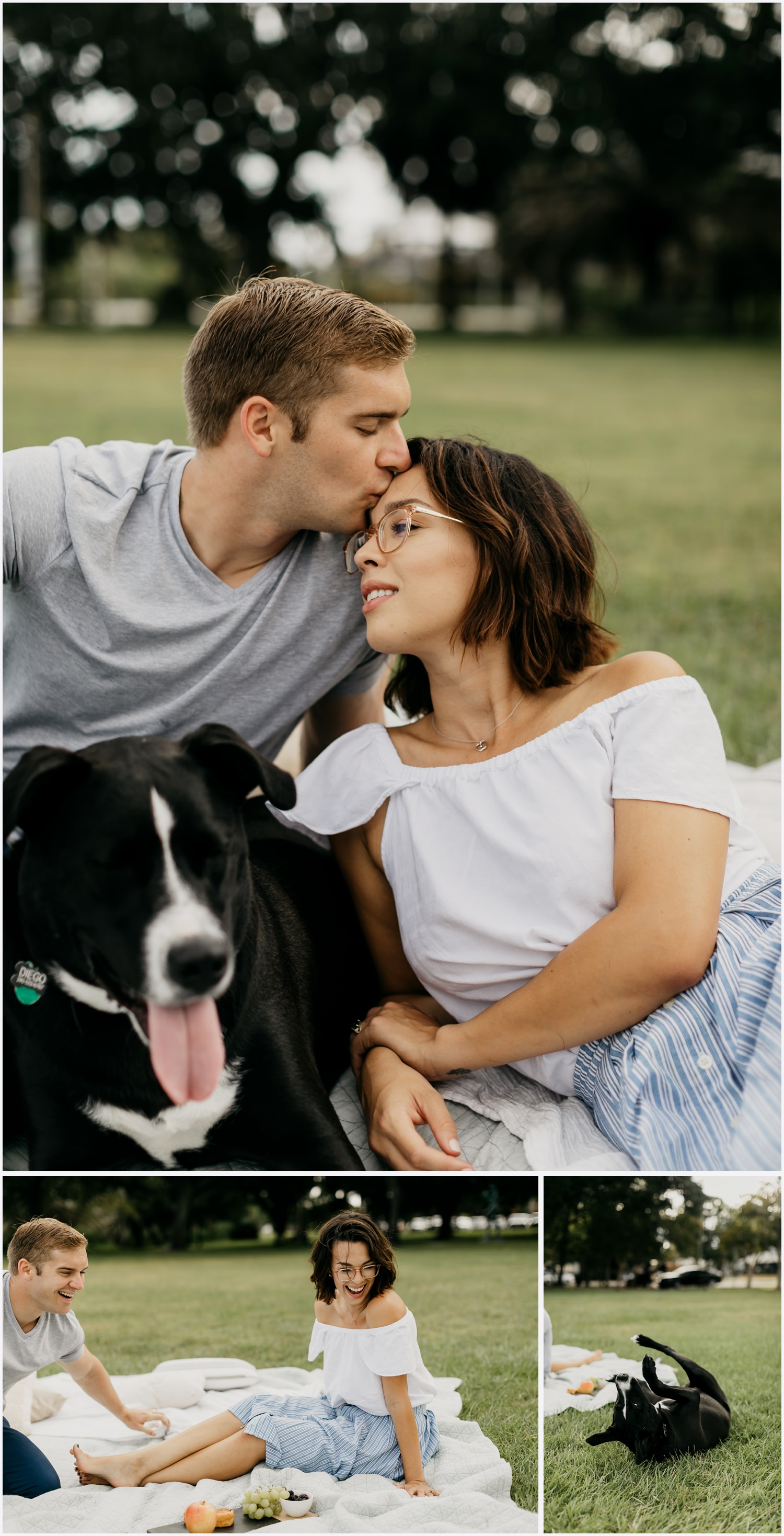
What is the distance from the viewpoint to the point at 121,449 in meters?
3.24

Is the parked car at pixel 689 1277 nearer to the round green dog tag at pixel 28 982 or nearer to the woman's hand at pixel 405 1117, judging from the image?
the woman's hand at pixel 405 1117

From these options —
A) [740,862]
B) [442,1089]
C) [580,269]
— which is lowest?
[442,1089]

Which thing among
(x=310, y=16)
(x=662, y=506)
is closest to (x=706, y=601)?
(x=662, y=506)

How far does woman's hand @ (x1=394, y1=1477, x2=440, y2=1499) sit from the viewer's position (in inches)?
77.1

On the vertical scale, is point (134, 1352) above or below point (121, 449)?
below

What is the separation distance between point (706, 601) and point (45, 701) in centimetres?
592

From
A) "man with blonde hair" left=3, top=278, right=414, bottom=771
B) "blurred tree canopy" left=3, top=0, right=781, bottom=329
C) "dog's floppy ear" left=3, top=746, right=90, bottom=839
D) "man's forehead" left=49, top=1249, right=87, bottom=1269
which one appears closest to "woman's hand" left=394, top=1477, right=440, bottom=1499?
"man's forehead" left=49, top=1249, right=87, bottom=1269

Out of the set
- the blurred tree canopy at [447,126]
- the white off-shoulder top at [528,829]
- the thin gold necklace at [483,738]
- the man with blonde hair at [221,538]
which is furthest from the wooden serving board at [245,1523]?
the blurred tree canopy at [447,126]

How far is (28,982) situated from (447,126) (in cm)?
3720

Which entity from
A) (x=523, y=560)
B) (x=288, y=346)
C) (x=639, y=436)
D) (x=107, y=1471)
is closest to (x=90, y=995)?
(x=107, y=1471)

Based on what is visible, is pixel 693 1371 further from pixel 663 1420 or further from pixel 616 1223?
pixel 616 1223

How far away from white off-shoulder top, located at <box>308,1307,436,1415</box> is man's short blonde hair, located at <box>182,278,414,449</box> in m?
1.95

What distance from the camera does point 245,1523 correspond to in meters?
1.94

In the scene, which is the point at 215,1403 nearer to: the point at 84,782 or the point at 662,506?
the point at 84,782
